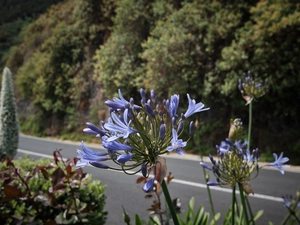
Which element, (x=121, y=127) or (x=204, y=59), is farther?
(x=204, y=59)

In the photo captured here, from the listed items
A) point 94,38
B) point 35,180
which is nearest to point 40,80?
point 94,38

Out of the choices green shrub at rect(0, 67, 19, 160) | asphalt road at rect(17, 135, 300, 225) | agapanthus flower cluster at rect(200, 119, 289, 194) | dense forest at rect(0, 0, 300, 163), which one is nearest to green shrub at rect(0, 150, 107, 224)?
agapanthus flower cluster at rect(200, 119, 289, 194)

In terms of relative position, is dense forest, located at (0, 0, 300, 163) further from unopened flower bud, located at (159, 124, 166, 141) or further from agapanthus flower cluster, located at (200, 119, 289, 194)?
unopened flower bud, located at (159, 124, 166, 141)

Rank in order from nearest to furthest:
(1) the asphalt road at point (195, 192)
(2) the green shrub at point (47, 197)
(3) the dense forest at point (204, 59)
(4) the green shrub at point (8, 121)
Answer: (2) the green shrub at point (47, 197)
(1) the asphalt road at point (195, 192)
(4) the green shrub at point (8, 121)
(3) the dense forest at point (204, 59)

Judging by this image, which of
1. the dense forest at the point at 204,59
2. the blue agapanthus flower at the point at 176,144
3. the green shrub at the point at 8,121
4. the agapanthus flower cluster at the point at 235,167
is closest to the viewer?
the blue agapanthus flower at the point at 176,144

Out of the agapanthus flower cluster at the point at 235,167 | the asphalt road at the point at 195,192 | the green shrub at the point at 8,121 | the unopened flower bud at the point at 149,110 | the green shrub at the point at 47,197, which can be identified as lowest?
the asphalt road at the point at 195,192

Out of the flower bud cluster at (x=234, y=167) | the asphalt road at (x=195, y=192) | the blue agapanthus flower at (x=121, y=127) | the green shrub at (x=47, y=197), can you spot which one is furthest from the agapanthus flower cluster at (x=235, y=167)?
the asphalt road at (x=195, y=192)

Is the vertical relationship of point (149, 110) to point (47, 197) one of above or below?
above

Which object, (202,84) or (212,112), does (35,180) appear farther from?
(212,112)

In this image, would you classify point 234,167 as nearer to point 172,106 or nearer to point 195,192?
point 172,106

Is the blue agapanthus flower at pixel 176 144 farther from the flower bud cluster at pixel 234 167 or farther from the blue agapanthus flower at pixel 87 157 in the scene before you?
the flower bud cluster at pixel 234 167

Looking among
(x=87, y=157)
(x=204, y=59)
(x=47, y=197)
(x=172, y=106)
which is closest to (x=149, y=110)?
(x=172, y=106)

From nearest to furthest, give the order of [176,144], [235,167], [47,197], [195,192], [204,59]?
[176,144], [235,167], [47,197], [195,192], [204,59]

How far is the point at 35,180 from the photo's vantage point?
2.57 meters
